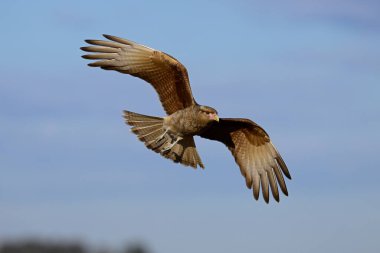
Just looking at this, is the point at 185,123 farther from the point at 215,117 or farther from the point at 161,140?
the point at 161,140

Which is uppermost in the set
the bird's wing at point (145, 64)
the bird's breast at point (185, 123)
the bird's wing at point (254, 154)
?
the bird's wing at point (145, 64)

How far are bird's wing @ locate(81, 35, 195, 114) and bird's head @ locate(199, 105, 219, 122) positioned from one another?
1.40 feet

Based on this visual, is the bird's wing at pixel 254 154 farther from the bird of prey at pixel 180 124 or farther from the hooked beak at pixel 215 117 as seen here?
the hooked beak at pixel 215 117

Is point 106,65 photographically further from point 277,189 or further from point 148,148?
point 277,189

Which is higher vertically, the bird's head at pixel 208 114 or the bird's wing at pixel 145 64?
the bird's wing at pixel 145 64

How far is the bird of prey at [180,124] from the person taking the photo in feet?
63.0

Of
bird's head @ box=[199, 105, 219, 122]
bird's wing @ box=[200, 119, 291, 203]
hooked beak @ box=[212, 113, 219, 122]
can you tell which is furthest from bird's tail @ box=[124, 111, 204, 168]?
hooked beak @ box=[212, 113, 219, 122]

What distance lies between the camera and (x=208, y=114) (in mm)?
19031

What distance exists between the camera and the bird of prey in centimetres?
1920

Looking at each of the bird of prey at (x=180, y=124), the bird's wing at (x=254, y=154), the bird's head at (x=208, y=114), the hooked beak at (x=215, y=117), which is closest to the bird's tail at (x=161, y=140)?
the bird of prey at (x=180, y=124)

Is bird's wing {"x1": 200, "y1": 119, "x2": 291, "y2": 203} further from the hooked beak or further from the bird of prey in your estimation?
the hooked beak

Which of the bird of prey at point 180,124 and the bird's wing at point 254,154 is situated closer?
the bird of prey at point 180,124

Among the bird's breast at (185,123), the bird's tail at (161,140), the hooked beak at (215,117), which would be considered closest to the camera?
the hooked beak at (215,117)

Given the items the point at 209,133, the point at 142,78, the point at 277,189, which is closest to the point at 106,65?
the point at 142,78
